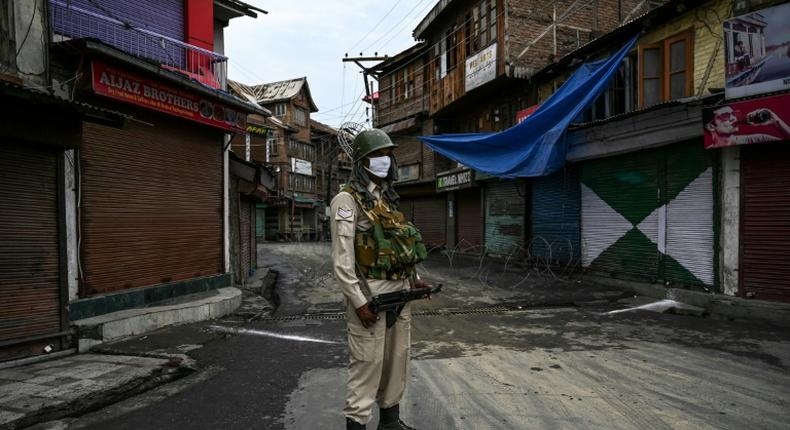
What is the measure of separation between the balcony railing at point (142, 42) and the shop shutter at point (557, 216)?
9.47 m

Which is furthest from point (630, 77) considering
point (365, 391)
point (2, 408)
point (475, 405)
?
point (2, 408)

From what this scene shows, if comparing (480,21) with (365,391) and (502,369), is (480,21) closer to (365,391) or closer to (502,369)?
(502,369)

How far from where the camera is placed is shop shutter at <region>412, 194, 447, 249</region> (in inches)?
903

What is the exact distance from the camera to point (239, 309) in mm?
9352

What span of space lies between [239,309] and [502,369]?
6.02 m

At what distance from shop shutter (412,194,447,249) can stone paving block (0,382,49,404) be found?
19027mm

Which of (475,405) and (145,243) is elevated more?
(145,243)

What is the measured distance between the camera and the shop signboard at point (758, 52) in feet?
24.1

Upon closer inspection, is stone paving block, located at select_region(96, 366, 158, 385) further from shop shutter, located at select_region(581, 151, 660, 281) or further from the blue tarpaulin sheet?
shop shutter, located at select_region(581, 151, 660, 281)

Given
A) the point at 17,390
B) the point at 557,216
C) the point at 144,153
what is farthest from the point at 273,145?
the point at 17,390

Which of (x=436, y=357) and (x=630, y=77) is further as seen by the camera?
(x=630, y=77)

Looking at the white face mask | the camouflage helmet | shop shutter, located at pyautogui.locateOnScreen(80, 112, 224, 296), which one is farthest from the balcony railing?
the white face mask

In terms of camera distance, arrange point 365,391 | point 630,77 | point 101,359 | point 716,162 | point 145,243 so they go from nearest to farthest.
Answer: point 365,391
point 101,359
point 145,243
point 716,162
point 630,77

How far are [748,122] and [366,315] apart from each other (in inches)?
312
